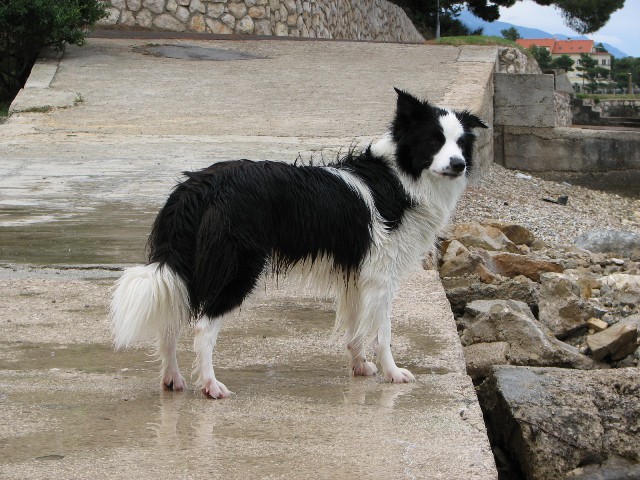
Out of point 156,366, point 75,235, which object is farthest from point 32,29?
point 156,366

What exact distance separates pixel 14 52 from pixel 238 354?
12.6 m

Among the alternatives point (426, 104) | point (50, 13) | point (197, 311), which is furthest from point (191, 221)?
point (50, 13)

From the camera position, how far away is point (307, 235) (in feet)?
13.9

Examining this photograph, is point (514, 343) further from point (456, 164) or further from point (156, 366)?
point (156, 366)

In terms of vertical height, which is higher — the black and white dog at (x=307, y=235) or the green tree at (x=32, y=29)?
the black and white dog at (x=307, y=235)

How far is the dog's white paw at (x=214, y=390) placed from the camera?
4.03 metres

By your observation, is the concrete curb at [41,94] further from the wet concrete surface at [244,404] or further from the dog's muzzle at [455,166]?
the dog's muzzle at [455,166]

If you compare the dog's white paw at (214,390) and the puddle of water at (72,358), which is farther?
the puddle of water at (72,358)

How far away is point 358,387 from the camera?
4.31 m

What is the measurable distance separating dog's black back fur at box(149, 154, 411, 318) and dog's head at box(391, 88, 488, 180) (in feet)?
0.49

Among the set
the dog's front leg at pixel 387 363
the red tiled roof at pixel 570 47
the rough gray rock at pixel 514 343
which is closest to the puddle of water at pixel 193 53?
the rough gray rock at pixel 514 343

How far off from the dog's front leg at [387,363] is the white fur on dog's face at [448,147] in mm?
748

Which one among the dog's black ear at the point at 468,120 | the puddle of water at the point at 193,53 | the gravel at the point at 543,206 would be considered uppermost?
the dog's black ear at the point at 468,120

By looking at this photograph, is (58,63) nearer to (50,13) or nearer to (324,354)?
(50,13)
